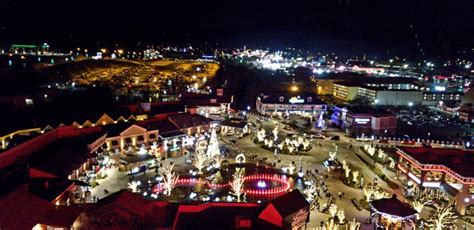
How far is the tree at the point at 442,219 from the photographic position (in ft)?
62.8

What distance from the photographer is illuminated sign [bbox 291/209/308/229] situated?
A: 17592mm

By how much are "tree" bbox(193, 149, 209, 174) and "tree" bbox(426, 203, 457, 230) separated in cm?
1427

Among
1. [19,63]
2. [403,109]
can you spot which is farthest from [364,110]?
[19,63]

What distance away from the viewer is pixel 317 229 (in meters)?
19.2

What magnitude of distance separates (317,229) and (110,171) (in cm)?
1489

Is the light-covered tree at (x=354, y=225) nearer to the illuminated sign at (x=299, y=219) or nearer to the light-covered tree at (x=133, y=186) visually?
the illuminated sign at (x=299, y=219)

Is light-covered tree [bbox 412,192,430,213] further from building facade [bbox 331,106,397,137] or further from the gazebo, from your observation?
building facade [bbox 331,106,397,137]

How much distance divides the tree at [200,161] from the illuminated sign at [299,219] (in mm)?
10198

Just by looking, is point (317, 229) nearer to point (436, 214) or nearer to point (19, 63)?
point (436, 214)

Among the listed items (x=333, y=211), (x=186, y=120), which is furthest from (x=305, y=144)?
(x=333, y=211)

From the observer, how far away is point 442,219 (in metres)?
19.9

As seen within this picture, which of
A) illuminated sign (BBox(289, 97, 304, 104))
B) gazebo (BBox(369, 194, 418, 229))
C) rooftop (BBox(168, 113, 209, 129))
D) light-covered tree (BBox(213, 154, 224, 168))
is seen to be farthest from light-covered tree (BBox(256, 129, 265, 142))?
gazebo (BBox(369, 194, 418, 229))

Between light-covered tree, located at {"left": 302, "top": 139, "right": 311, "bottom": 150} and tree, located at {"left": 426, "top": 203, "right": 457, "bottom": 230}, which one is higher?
light-covered tree, located at {"left": 302, "top": 139, "right": 311, "bottom": 150}

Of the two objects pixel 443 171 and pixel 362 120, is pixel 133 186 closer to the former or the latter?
pixel 443 171
